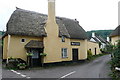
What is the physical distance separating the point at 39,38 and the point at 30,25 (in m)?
2.12

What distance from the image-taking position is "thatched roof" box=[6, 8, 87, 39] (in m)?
18.9

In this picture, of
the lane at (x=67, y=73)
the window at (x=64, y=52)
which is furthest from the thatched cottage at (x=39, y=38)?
the lane at (x=67, y=73)

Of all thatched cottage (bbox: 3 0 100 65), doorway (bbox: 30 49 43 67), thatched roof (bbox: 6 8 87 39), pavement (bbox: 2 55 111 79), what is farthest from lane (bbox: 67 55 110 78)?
thatched roof (bbox: 6 8 87 39)

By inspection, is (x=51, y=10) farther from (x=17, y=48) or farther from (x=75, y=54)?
(x=75, y=54)

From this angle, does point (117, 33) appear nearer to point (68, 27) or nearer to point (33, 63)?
point (68, 27)

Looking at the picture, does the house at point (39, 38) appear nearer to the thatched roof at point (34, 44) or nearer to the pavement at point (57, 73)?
the thatched roof at point (34, 44)

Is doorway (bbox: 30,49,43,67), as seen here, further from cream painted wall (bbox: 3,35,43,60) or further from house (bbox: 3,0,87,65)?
cream painted wall (bbox: 3,35,43,60)

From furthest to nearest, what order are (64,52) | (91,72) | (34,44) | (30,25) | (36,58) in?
(64,52) → (30,25) → (36,58) → (34,44) → (91,72)

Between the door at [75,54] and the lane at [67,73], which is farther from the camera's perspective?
the door at [75,54]

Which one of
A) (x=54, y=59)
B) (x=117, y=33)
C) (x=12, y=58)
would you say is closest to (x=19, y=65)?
(x=12, y=58)

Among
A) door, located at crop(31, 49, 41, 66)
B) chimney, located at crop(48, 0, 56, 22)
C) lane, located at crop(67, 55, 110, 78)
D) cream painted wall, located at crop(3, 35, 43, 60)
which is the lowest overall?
lane, located at crop(67, 55, 110, 78)

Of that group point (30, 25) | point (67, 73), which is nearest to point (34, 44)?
point (30, 25)

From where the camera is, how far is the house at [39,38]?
18.6 m

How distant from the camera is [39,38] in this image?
2062 cm
